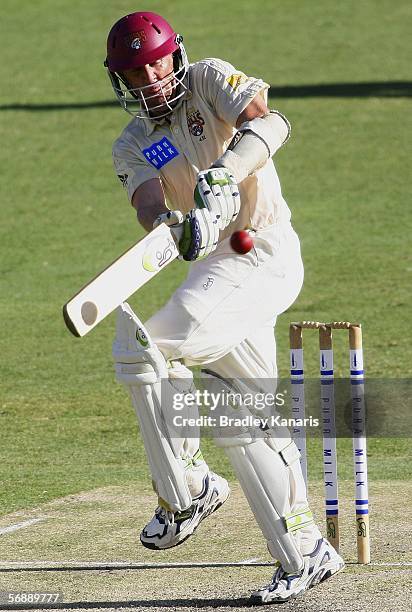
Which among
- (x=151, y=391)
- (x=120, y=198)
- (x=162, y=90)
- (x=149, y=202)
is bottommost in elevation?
(x=120, y=198)

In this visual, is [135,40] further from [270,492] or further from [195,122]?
[270,492]

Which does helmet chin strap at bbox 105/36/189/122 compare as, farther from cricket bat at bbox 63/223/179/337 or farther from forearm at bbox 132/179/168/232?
cricket bat at bbox 63/223/179/337

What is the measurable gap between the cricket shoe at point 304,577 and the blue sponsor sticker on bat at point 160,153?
1.43 m

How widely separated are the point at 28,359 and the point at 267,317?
5.63 metres

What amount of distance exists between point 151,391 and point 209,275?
0.45 meters

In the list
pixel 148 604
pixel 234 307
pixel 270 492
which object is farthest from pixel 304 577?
pixel 234 307

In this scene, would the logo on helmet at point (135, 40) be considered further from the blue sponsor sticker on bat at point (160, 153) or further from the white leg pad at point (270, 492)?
the white leg pad at point (270, 492)

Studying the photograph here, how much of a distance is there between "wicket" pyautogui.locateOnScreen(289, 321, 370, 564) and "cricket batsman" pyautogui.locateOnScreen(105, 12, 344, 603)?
39cm

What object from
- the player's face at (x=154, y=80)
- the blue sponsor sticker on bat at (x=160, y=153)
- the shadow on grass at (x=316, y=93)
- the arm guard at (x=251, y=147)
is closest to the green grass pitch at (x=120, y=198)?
the shadow on grass at (x=316, y=93)

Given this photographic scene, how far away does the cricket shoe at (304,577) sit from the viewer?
167 inches

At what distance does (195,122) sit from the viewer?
4.57 metres

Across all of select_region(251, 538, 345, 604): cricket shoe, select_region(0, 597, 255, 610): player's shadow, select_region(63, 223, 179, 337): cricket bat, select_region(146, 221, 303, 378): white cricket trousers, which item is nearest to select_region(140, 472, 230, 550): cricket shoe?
select_region(0, 597, 255, 610): player's shadow

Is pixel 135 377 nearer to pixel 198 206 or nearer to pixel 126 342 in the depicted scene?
pixel 126 342

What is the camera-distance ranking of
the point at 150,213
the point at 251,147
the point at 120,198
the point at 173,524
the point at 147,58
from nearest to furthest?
1. the point at 251,147
2. the point at 147,58
3. the point at 150,213
4. the point at 173,524
5. the point at 120,198
